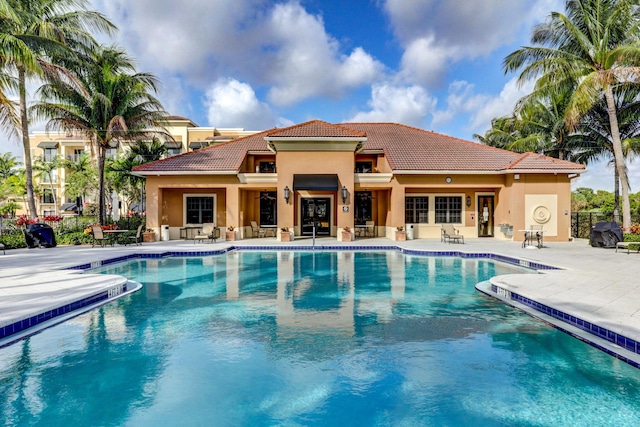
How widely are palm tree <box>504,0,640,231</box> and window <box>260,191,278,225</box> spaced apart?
58.8 feet

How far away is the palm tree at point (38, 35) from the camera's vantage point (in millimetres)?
14984

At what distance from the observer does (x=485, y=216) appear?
1021 inches

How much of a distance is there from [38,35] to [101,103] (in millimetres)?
4534

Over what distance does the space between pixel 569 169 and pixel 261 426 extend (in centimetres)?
2442

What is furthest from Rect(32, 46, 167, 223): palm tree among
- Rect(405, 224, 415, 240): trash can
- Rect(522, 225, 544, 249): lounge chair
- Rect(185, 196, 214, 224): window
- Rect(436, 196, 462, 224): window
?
Rect(522, 225, 544, 249): lounge chair

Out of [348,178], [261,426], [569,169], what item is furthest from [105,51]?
[569,169]

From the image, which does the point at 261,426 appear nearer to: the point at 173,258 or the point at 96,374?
the point at 96,374

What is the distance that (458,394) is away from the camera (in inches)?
206

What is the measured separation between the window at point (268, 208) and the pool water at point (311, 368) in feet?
55.9

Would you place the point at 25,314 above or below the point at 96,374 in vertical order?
above

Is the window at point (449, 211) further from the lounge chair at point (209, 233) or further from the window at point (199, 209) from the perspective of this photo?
the window at point (199, 209)

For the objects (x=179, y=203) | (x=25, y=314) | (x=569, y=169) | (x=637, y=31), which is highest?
(x=637, y=31)

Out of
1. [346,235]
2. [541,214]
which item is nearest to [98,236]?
[346,235]

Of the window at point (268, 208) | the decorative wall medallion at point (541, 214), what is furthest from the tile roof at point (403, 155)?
the window at point (268, 208)
